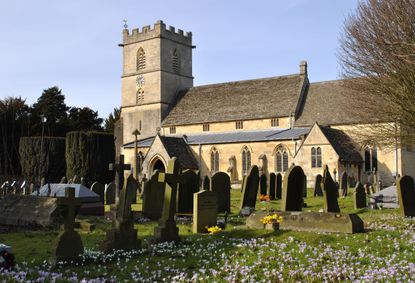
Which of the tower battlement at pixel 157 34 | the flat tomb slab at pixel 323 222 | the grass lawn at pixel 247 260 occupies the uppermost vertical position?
the tower battlement at pixel 157 34

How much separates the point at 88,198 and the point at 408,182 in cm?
1026

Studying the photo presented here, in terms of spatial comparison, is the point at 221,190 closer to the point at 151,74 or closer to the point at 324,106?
the point at 324,106

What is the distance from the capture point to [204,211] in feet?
38.4

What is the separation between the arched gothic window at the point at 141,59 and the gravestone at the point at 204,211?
36470 millimetres

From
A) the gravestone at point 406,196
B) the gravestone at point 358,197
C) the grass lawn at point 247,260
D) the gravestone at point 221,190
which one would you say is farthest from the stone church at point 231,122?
the grass lawn at point 247,260

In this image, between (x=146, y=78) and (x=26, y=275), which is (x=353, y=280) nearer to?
(x=26, y=275)

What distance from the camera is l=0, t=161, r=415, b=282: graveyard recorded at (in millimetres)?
6910

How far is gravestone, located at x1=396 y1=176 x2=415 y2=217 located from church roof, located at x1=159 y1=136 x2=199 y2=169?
2512 cm

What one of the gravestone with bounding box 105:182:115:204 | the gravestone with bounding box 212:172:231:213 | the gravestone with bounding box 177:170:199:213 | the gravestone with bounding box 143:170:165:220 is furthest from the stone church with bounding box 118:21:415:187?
the gravestone with bounding box 177:170:199:213

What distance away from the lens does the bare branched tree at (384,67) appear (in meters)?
15.4

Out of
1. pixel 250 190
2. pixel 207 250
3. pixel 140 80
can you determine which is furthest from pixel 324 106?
pixel 207 250

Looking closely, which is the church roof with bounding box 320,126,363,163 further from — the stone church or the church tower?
the church tower

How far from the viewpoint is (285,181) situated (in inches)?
487

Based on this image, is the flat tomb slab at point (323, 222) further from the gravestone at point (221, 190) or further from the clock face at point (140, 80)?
the clock face at point (140, 80)
